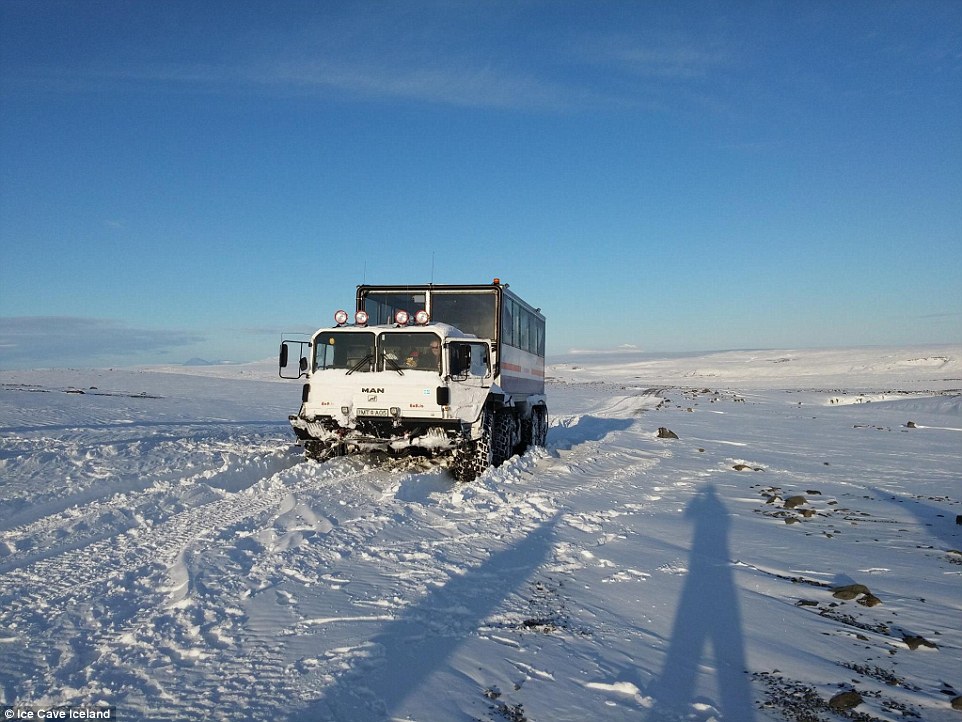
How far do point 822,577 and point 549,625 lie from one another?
291cm

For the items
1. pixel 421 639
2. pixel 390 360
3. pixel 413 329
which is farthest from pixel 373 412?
pixel 421 639

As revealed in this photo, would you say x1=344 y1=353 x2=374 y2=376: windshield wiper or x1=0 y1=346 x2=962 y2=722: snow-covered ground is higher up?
x1=344 y1=353 x2=374 y2=376: windshield wiper

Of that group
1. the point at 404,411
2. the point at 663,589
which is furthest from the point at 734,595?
the point at 404,411

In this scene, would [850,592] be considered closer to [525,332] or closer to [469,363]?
[469,363]

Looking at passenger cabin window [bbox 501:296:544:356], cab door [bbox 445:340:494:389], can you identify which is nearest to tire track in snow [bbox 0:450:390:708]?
cab door [bbox 445:340:494:389]

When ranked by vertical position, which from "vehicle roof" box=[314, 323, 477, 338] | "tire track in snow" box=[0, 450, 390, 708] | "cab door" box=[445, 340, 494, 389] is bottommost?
"tire track in snow" box=[0, 450, 390, 708]

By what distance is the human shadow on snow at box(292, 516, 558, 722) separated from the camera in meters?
3.34

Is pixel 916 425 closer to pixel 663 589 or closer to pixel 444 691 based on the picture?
pixel 663 589

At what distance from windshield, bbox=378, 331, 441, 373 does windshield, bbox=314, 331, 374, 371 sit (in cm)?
23

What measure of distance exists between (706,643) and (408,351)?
7281mm

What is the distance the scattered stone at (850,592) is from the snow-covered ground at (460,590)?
103mm

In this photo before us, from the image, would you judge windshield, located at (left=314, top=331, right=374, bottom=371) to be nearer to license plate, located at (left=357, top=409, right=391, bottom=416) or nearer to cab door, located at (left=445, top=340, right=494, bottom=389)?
license plate, located at (left=357, top=409, right=391, bottom=416)

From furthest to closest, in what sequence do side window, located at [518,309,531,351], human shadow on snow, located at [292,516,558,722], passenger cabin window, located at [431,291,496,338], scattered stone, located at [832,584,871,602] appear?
1. side window, located at [518,309,531,351]
2. passenger cabin window, located at [431,291,496,338]
3. scattered stone, located at [832,584,871,602]
4. human shadow on snow, located at [292,516,558,722]

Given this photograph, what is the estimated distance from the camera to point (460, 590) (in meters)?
5.14
